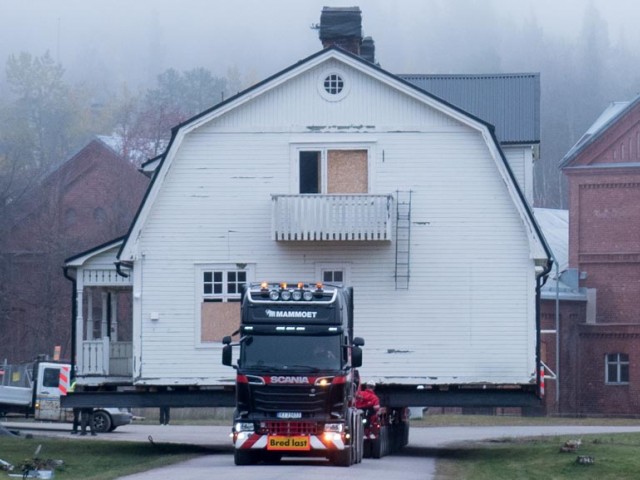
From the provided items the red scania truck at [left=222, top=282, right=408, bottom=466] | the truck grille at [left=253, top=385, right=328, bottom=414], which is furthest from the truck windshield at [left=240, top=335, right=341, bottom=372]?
the truck grille at [left=253, top=385, right=328, bottom=414]

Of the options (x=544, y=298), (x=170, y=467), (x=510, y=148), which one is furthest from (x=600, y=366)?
(x=170, y=467)

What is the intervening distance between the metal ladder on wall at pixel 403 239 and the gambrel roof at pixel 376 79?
218 cm

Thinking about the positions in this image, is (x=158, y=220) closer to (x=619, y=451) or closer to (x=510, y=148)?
(x=510, y=148)

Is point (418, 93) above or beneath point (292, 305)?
above

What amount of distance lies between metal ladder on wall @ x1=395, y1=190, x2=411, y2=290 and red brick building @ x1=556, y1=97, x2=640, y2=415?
2663 centimetres

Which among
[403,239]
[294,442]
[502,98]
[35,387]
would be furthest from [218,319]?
[35,387]

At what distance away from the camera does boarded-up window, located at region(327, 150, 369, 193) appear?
32562mm

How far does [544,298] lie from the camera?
57938mm

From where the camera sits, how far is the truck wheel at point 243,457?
78.7 ft

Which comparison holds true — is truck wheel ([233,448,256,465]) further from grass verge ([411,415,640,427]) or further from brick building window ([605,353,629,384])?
brick building window ([605,353,629,384])

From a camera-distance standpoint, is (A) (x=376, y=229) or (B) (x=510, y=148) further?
(B) (x=510, y=148)

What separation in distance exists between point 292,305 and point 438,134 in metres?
9.43

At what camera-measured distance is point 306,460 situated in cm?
2573

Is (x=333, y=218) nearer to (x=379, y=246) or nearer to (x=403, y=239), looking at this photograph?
(x=379, y=246)
